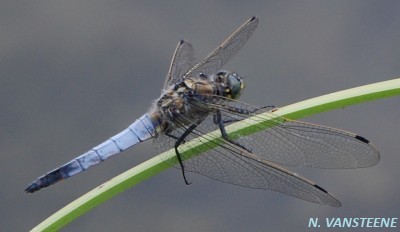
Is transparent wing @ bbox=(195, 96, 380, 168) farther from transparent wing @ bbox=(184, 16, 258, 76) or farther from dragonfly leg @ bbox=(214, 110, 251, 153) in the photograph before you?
transparent wing @ bbox=(184, 16, 258, 76)

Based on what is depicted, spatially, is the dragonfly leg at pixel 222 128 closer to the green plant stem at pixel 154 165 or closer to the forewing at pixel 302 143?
the forewing at pixel 302 143

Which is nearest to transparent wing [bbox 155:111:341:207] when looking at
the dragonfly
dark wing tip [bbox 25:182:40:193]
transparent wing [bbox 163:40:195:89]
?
the dragonfly

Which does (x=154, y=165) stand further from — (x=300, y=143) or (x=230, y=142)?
(x=300, y=143)

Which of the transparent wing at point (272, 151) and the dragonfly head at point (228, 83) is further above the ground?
the dragonfly head at point (228, 83)

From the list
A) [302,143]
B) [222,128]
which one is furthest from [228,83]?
[302,143]

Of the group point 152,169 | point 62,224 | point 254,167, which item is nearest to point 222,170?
point 254,167

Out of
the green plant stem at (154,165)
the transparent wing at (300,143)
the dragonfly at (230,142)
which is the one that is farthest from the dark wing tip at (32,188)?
the transparent wing at (300,143)
